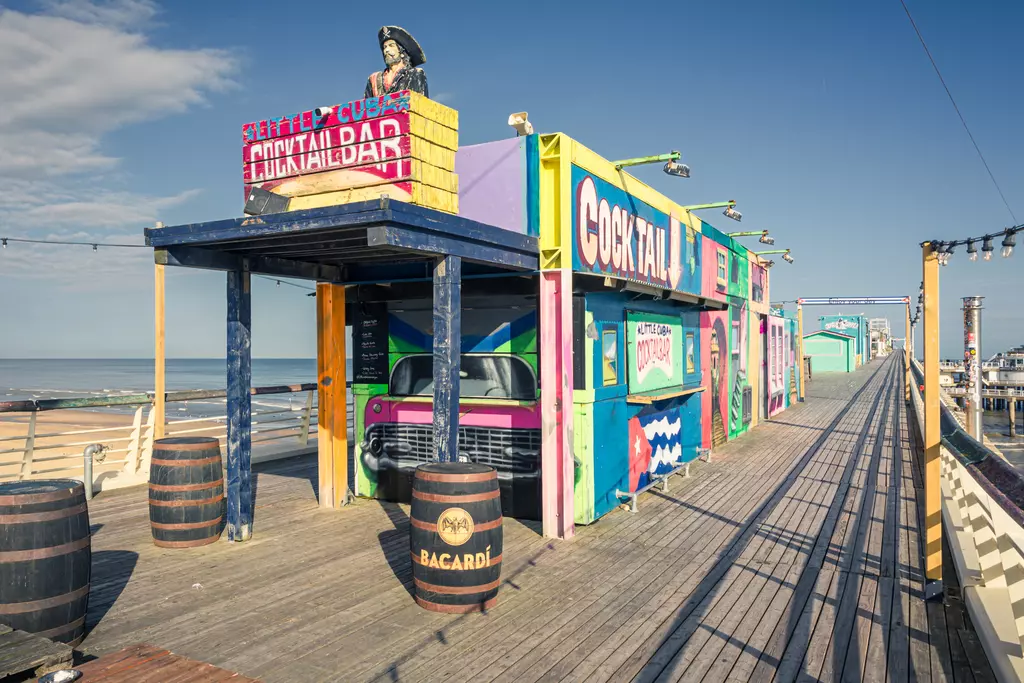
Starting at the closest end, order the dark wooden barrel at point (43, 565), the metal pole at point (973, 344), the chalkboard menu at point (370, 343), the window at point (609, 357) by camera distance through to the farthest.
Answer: the dark wooden barrel at point (43, 565) → the window at point (609, 357) → the chalkboard menu at point (370, 343) → the metal pole at point (973, 344)

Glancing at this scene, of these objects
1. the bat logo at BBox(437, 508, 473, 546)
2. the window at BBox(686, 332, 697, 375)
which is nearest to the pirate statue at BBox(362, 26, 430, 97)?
the bat logo at BBox(437, 508, 473, 546)

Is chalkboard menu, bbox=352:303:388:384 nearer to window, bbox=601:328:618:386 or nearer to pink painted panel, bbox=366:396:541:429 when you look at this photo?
pink painted panel, bbox=366:396:541:429

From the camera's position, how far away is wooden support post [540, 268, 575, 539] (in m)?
6.87

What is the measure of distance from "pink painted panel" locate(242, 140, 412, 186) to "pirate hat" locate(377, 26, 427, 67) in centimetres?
134

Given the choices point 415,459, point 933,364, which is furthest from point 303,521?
point 933,364

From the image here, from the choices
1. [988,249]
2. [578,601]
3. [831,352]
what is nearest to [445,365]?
[578,601]

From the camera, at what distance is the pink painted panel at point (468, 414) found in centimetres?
738

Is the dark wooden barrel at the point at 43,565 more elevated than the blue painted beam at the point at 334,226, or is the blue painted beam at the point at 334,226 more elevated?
the blue painted beam at the point at 334,226

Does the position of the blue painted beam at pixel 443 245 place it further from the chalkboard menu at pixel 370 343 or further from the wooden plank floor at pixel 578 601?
the wooden plank floor at pixel 578 601

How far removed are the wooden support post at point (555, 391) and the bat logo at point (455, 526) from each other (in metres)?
2.18

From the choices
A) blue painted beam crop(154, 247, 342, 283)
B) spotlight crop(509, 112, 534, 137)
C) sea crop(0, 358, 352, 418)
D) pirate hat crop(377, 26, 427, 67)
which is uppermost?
pirate hat crop(377, 26, 427, 67)

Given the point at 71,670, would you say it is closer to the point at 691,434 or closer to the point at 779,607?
the point at 779,607

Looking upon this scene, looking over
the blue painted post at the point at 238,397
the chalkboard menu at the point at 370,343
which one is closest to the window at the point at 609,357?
the chalkboard menu at the point at 370,343

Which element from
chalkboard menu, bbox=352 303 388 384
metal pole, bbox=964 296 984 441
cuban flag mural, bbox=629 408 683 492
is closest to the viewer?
chalkboard menu, bbox=352 303 388 384
